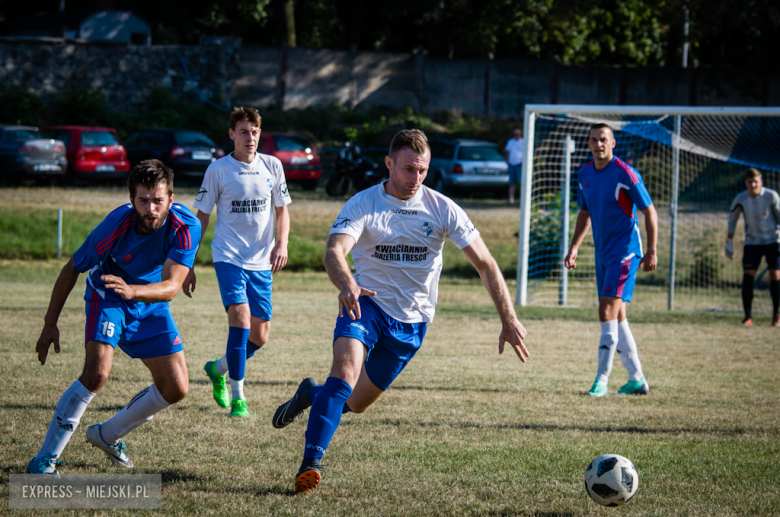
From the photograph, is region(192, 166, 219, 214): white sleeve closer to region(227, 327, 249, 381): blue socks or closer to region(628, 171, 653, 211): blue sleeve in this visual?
region(227, 327, 249, 381): blue socks

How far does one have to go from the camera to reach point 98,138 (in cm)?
2256

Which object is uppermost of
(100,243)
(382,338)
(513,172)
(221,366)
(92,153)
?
(92,153)

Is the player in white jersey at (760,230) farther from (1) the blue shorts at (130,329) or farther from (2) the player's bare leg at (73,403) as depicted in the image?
(2) the player's bare leg at (73,403)

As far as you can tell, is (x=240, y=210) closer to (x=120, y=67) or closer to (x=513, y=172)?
(x=513, y=172)

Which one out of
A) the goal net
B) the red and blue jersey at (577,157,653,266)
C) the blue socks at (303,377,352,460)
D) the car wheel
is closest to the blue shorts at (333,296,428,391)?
the blue socks at (303,377,352,460)

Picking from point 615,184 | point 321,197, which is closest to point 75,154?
point 321,197

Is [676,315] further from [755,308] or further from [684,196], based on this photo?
[684,196]

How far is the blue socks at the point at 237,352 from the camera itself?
6199 millimetres

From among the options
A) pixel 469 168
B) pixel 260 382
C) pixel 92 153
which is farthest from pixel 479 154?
pixel 260 382

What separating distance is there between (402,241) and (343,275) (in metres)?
0.62

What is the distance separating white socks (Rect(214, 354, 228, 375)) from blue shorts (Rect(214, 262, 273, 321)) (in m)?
0.42

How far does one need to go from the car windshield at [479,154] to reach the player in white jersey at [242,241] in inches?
714

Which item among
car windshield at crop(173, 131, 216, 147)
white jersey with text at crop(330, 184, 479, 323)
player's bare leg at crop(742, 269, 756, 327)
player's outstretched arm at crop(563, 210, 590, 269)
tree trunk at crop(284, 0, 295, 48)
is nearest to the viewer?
white jersey with text at crop(330, 184, 479, 323)

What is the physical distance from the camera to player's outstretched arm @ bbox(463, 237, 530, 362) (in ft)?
14.7
